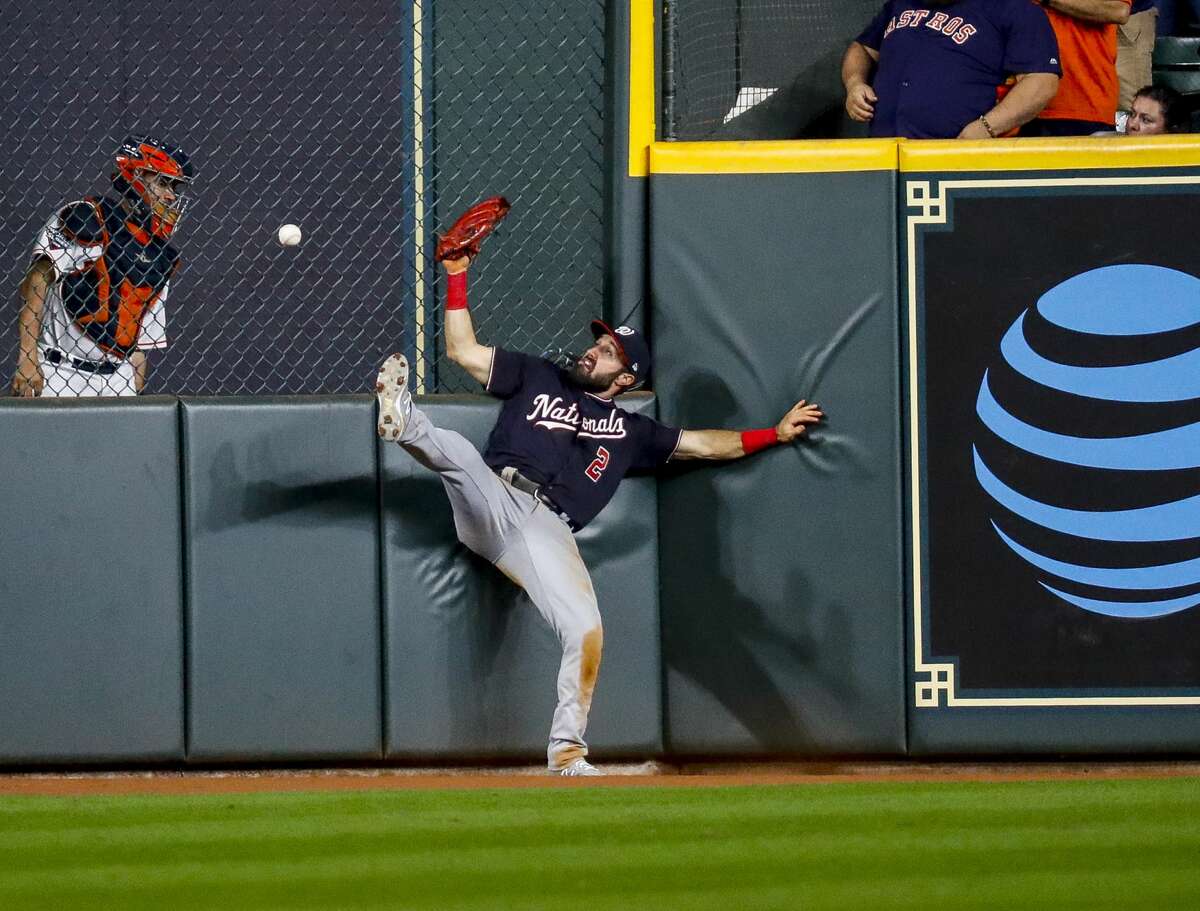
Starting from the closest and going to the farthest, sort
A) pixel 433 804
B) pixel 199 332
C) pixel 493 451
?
pixel 433 804, pixel 493 451, pixel 199 332

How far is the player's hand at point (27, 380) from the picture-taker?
21.0ft

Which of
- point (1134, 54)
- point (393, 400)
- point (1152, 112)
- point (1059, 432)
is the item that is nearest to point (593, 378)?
point (393, 400)

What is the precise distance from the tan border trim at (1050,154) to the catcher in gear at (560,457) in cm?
109

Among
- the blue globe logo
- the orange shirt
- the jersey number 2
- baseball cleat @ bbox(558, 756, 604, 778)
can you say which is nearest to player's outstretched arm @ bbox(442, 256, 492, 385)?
the jersey number 2

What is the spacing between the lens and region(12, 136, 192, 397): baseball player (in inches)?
257

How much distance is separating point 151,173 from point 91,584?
6.05 ft

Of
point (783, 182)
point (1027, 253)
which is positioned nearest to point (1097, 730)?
point (1027, 253)

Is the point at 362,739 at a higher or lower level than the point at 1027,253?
lower

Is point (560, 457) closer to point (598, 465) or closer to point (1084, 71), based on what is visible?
point (598, 465)

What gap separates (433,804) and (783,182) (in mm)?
2900

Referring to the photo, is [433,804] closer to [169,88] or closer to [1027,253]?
[1027,253]

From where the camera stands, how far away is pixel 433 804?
4.46 m

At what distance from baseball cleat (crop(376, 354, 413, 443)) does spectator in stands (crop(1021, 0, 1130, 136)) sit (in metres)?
3.05

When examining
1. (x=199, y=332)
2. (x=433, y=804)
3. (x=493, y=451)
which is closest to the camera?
(x=433, y=804)
